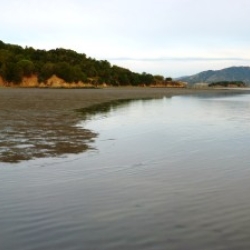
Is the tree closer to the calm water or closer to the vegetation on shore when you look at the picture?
the vegetation on shore

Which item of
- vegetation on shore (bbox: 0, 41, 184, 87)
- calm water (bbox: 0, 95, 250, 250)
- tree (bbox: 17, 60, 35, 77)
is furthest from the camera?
tree (bbox: 17, 60, 35, 77)

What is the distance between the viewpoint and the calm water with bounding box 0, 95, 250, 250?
621 cm

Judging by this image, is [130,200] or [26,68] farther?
[26,68]

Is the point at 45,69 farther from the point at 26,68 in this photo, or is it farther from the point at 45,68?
the point at 26,68

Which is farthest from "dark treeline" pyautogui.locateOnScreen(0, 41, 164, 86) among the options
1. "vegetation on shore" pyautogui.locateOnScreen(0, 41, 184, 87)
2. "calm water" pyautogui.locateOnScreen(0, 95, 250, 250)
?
"calm water" pyautogui.locateOnScreen(0, 95, 250, 250)

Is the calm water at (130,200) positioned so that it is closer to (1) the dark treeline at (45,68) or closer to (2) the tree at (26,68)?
(1) the dark treeline at (45,68)

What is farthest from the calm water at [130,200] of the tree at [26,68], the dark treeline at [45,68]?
the tree at [26,68]

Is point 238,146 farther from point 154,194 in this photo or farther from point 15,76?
point 15,76

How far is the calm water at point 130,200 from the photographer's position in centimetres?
621

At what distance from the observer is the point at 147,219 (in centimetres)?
712

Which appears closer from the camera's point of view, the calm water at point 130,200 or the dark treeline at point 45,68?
the calm water at point 130,200

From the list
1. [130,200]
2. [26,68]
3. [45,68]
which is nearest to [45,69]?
[45,68]

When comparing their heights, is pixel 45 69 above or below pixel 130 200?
above

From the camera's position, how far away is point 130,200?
837cm
